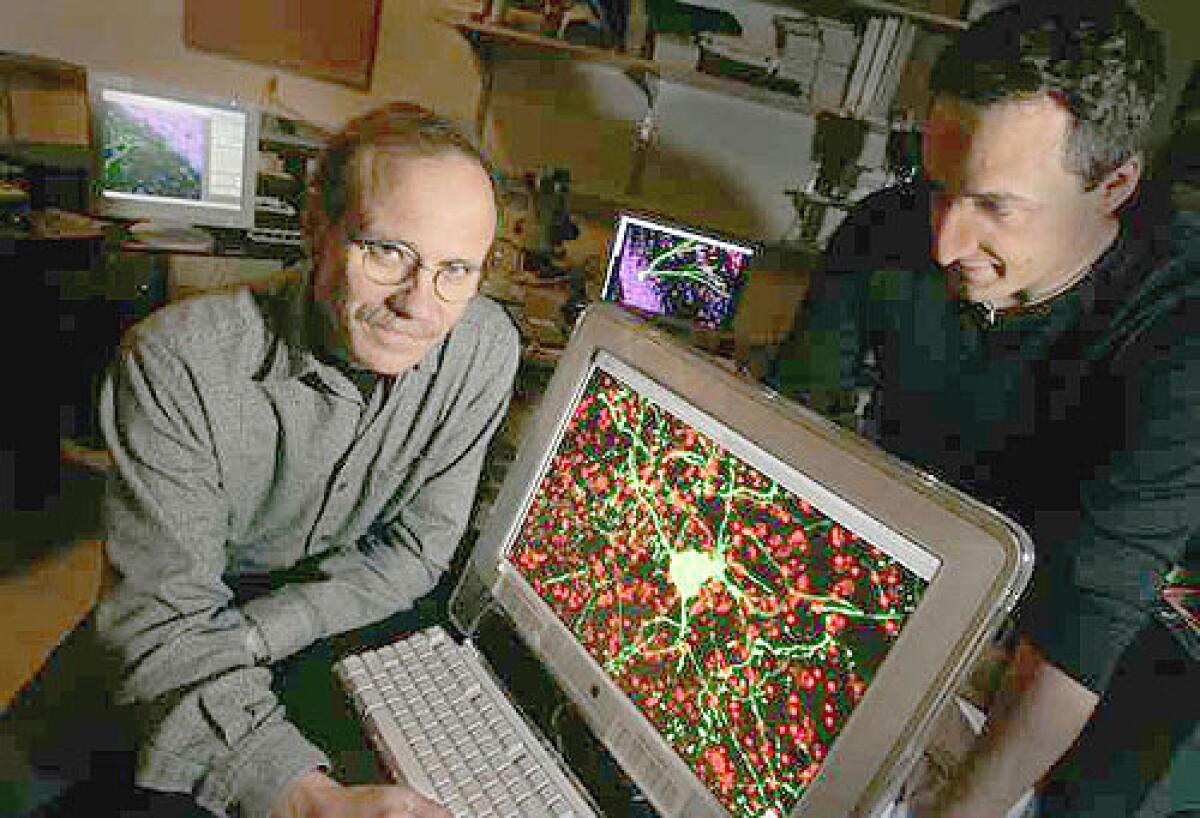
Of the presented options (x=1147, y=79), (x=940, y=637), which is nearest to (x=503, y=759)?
(x=940, y=637)

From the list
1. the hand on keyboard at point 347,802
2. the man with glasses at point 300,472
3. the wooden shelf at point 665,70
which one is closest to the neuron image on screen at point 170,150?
the wooden shelf at point 665,70

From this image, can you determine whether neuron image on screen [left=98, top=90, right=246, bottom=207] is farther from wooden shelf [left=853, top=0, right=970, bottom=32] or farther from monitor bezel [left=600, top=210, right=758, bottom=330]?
wooden shelf [left=853, top=0, right=970, bottom=32]

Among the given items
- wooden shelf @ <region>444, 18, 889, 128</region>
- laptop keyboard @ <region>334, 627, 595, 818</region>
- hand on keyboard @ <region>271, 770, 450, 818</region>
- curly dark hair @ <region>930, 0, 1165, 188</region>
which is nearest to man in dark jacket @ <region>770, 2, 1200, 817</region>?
curly dark hair @ <region>930, 0, 1165, 188</region>

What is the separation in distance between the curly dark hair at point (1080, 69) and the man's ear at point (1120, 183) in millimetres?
19

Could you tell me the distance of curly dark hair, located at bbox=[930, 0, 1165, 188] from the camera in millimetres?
896

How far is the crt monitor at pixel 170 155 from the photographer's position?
2.29 meters

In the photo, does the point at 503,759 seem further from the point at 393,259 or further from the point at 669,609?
the point at 393,259

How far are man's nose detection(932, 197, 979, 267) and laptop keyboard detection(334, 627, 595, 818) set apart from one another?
2.65 feet

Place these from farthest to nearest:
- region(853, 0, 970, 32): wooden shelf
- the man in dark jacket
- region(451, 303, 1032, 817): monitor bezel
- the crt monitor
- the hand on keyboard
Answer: region(853, 0, 970, 32): wooden shelf < the crt monitor < the man in dark jacket < the hand on keyboard < region(451, 303, 1032, 817): monitor bezel

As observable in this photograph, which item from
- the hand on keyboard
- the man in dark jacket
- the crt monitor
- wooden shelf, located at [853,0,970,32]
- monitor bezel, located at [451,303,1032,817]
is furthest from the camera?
wooden shelf, located at [853,0,970,32]

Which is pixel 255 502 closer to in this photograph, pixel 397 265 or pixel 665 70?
pixel 397 265

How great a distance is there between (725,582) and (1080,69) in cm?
75

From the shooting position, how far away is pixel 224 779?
72cm

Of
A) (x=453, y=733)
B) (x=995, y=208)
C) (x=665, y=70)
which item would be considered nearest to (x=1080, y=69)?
(x=995, y=208)
